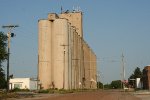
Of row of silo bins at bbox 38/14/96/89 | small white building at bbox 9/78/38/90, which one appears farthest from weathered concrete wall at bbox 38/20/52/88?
small white building at bbox 9/78/38/90

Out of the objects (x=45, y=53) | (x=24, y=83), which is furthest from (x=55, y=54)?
(x=24, y=83)

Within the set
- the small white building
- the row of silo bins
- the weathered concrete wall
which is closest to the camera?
the row of silo bins

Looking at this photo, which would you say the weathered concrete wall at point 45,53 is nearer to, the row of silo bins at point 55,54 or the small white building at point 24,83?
the row of silo bins at point 55,54

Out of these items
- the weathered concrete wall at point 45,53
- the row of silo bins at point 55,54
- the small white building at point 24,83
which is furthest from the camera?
the small white building at point 24,83

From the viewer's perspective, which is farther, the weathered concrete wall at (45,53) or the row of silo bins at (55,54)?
the weathered concrete wall at (45,53)

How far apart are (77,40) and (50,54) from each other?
28250 millimetres

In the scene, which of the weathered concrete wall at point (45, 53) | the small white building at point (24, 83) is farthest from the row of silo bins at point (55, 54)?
the small white building at point (24, 83)

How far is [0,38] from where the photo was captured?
74812mm

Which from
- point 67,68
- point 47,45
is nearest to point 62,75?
point 67,68

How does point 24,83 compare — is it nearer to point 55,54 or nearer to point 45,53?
point 45,53

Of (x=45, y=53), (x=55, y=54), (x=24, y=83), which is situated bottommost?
(x=24, y=83)

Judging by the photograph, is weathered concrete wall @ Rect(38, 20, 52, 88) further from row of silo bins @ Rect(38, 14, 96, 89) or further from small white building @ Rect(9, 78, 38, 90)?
small white building @ Rect(9, 78, 38, 90)

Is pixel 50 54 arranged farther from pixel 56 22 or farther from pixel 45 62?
pixel 56 22

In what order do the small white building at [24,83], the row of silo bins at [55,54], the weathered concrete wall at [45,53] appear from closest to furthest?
1. the row of silo bins at [55,54]
2. the weathered concrete wall at [45,53]
3. the small white building at [24,83]
